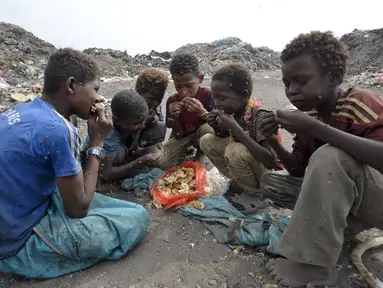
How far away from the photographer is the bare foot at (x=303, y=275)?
70.4 inches

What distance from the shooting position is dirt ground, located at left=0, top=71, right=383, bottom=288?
78.5 inches

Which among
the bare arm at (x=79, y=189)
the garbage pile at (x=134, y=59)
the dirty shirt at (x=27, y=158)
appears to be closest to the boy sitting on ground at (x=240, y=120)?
the bare arm at (x=79, y=189)

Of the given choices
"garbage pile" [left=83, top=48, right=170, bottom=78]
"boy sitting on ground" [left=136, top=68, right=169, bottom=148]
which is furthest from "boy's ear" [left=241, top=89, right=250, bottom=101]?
"garbage pile" [left=83, top=48, right=170, bottom=78]

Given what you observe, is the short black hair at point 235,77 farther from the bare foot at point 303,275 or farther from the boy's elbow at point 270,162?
the bare foot at point 303,275

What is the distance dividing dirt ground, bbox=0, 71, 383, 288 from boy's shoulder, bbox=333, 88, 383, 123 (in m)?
0.95

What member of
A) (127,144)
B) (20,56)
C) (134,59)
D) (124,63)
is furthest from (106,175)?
(134,59)

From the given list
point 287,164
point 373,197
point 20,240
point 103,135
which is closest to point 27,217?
point 20,240

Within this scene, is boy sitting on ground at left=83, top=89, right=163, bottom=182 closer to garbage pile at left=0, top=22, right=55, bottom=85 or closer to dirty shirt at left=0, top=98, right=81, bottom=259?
dirty shirt at left=0, top=98, right=81, bottom=259

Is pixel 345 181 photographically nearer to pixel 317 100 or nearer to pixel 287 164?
pixel 317 100

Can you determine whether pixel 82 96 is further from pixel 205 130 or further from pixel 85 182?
pixel 205 130

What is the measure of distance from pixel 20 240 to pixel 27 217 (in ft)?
0.50

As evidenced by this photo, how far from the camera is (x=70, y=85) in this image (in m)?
1.98

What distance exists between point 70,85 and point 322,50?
1530mm

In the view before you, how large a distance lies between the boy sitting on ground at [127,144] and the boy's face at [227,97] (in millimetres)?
739
